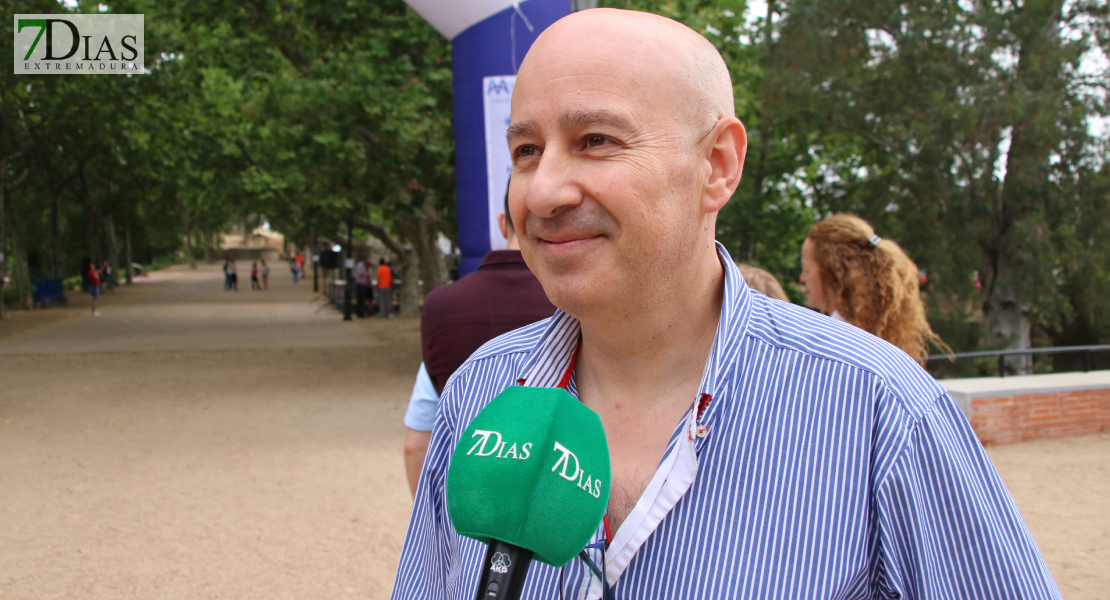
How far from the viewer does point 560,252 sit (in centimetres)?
134

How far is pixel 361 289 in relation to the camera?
→ 26844 millimetres

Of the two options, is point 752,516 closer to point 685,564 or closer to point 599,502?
point 685,564

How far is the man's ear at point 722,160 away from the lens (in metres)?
1.38

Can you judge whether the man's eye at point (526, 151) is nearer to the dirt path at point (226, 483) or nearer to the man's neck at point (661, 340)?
the man's neck at point (661, 340)

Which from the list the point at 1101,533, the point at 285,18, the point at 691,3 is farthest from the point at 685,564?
the point at 285,18

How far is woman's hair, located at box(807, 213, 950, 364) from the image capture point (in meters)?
4.12

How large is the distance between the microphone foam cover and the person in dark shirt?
7.25 ft

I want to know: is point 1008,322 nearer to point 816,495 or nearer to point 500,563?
point 816,495

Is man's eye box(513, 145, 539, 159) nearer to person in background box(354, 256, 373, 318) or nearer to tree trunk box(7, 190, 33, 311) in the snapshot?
person in background box(354, 256, 373, 318)

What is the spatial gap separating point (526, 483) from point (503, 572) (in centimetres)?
12

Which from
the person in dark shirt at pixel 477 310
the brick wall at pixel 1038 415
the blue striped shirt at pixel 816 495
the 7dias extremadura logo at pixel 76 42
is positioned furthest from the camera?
the 7dias extremadura logo at pixel 76 42

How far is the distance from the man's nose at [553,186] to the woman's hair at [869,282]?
10.1ft

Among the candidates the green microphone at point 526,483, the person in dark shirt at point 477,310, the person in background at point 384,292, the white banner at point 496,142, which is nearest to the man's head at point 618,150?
the green microphone at point 526,483

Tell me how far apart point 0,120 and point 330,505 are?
20444 millimetres
